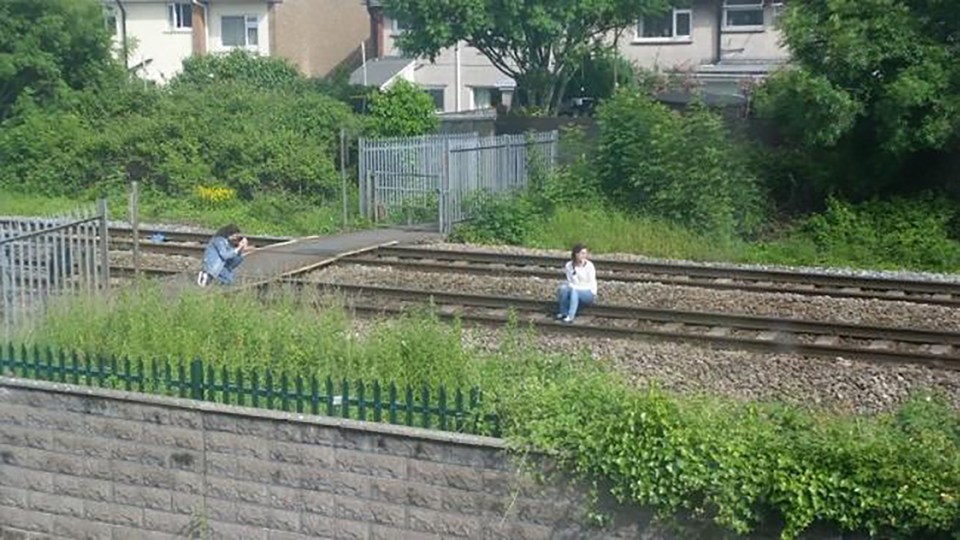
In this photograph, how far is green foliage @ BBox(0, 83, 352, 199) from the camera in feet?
105

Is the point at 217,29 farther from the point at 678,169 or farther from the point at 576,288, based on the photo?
the point at 576,288

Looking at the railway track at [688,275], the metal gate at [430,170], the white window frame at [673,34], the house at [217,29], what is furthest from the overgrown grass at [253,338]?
the house at [217,29]

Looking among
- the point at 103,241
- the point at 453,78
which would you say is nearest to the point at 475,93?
the point at 453,78

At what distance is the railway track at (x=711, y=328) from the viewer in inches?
582

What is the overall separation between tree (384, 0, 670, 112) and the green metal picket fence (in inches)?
1070

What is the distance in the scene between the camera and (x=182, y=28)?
53188 mm

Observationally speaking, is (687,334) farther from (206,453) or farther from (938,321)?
(206,453)

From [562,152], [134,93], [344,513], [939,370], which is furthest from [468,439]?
[134,93]

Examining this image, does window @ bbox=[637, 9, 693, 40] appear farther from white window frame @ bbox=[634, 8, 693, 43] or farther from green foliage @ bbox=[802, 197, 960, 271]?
green foliage @ bbox=[802, 197, 960, 271]

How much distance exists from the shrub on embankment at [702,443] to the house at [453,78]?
3761 centimetres

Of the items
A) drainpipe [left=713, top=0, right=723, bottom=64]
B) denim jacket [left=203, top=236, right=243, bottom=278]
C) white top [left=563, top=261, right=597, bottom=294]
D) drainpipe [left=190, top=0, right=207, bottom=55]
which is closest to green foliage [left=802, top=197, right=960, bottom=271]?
white top [left=563, top=261, right=597, bottom=294]

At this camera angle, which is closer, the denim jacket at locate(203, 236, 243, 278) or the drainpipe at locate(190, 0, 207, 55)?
the denim jacket at locate(203, 236, 243, 278)

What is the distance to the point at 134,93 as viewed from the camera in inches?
1444

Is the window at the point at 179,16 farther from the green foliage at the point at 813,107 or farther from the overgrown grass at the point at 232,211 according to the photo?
the green foliage at the point at 813,107
